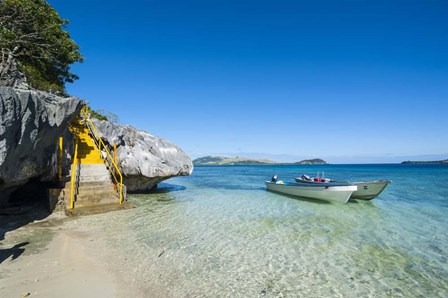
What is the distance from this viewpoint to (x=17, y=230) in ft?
27.0

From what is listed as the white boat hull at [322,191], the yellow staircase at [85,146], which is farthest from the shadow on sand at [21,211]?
the white boat hull at [322,191]

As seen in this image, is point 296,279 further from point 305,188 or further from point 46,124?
point 305,188

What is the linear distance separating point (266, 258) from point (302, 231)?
3198 millimetres

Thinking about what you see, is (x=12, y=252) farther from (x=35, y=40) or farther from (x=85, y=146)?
(x=35, y=40)

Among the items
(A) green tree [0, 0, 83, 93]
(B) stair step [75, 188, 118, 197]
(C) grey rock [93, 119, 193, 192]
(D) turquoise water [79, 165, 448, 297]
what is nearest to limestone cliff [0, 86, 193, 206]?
(C) grey rock [93, 119, 193, 192]

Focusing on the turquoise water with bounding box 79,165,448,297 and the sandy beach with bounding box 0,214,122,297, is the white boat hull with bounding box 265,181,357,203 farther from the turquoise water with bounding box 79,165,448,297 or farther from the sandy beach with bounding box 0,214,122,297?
the sandy beach with bounding box 0,214,122,297

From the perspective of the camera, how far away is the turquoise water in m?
5.41

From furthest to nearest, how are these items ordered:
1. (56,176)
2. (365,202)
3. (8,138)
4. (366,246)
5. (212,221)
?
(365,202), (56,176), (212,221), (366,246), (8,138)

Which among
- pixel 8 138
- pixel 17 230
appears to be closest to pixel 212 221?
pixel 17 230

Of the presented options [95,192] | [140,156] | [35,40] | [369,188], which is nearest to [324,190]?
[369,188]

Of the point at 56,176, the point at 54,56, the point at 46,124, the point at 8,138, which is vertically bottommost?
the point at 56,176

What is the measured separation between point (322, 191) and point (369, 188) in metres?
3.16

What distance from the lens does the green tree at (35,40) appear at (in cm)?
1381

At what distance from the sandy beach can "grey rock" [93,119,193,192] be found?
7.62m
